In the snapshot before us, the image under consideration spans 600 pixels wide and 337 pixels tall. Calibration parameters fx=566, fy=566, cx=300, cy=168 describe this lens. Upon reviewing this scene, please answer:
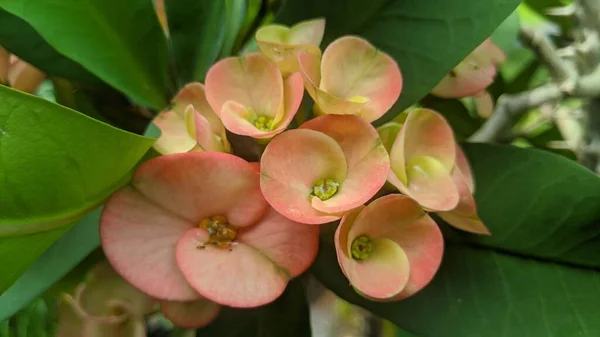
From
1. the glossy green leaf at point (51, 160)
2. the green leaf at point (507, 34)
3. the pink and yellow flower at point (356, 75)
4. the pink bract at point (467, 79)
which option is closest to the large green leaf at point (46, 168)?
the glossy green leaf at point (51, 160)

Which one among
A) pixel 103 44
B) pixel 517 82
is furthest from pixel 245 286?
pixel 517 82

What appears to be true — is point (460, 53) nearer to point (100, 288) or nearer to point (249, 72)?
point (249, 72)

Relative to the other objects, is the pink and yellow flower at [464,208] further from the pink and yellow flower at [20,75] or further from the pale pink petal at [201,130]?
the pink and yellow flower at [20,75]

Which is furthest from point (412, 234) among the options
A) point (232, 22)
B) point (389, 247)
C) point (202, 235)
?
point (232, 22)

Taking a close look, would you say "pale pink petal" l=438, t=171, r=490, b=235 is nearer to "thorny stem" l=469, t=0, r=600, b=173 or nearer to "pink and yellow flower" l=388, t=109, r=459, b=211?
"pink and yellow flower" l=388, t=109, r=459, b=211

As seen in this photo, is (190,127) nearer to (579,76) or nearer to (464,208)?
(464,208)

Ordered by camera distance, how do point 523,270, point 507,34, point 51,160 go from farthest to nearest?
point 507,34, point 523,270, point 51,160
